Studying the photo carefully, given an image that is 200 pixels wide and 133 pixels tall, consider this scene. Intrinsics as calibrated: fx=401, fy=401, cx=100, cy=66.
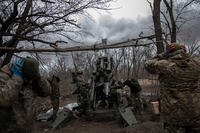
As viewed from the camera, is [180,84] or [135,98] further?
[135,98]

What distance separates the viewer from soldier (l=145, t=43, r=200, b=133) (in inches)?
282

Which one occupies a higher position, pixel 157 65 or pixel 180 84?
pixel 157 65

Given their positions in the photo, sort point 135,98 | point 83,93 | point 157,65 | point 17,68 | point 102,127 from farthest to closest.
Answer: point 83,93, point 135,98, point 102,127, point 157,65, point 17,68

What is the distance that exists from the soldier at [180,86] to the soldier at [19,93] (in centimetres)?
343

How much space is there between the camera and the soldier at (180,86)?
23.5 ft

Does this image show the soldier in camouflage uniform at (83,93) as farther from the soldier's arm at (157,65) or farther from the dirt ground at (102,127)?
the soldier's arm at (157,65)

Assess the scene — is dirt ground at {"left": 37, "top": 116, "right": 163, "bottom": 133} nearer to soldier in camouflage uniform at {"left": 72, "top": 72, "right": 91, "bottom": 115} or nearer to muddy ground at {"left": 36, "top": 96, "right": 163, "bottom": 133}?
muddy ground at {"left": 36, "top": 96, "right": 163, "bottom": 133}

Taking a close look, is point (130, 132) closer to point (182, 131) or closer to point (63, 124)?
point (63, 124)

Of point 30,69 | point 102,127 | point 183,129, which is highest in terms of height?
point 30,69

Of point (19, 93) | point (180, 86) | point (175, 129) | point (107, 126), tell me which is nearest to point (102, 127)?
point (107, 126)

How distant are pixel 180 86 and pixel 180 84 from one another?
1.5 inches

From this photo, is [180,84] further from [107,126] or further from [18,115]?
[107,126]

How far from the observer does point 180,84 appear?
724 cm

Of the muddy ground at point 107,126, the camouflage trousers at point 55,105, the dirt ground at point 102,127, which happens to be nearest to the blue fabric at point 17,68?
the dirt ground at point 102,127
